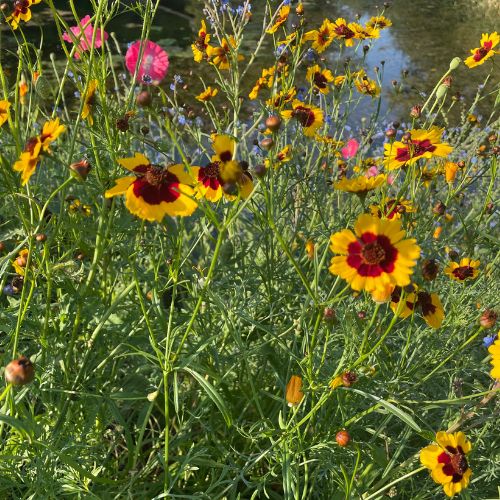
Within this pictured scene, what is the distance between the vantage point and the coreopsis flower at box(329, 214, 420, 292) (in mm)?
950

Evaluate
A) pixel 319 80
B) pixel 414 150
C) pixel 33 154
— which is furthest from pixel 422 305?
pixel 319 80

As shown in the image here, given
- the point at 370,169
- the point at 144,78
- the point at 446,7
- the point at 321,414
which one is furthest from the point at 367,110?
the point at 446,7

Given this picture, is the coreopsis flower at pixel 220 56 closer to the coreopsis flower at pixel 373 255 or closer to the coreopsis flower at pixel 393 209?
the coreopsis flower at pixel 393 209

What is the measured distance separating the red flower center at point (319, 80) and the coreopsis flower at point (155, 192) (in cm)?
114

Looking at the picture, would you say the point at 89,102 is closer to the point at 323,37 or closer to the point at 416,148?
the point at 416,148

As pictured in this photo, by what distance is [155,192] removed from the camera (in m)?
0.99

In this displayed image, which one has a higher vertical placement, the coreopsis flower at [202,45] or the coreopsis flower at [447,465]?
the coreopsis flower at [202,45]

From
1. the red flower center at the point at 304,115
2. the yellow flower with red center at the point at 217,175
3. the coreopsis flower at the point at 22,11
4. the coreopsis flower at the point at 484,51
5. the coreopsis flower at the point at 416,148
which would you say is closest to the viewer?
the yellow flower with red center at the point at 217,175

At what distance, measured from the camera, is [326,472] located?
4.67ft

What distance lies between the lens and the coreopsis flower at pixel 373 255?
950 millimetres

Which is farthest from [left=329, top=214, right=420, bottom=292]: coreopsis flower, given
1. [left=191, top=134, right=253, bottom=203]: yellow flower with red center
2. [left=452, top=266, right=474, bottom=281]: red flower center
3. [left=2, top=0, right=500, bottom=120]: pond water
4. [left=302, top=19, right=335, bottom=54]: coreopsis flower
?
[left=2, top=0, right=500, bottom=120]: pond water

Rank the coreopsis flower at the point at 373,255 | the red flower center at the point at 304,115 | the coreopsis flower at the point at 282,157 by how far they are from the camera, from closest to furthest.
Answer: the coreopsis flower at the point at 373,255
the red flower center at the point at 304,115
the coreopsis flower at the point at 282,157

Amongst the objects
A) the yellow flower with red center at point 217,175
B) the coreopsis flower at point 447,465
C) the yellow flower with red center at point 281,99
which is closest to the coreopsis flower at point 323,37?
the yellow flower with red center at point 281,99

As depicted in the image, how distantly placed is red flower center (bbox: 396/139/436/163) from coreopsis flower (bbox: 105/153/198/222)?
1.84ft
